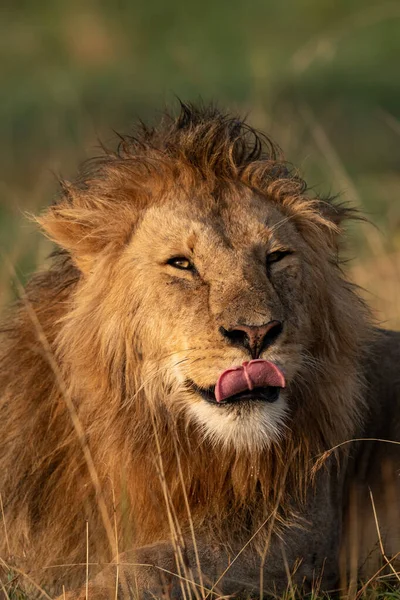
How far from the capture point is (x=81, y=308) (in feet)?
14.7

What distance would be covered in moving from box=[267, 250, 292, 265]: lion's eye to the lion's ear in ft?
1.72

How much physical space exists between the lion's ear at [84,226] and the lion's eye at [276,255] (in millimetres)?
524

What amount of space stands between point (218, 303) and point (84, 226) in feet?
2.40

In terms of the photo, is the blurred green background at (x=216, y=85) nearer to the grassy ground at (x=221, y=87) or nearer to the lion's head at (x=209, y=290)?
the grassy ground at (x=221, y=87)

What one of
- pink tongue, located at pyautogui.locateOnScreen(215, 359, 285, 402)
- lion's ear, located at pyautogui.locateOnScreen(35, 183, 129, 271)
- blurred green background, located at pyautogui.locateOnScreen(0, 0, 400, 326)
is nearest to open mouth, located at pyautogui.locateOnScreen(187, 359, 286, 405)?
pink tongue, located at pyautogui.locateOnScreen(215, 359, 285, 402)

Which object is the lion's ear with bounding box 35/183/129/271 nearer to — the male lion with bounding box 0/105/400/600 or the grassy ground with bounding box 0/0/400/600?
the male lion with bounding box 0/105/400/600

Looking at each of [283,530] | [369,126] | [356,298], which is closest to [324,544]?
[283,530]

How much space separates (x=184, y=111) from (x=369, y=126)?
1727 centimetres

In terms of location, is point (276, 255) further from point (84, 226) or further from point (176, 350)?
point (84, 226)

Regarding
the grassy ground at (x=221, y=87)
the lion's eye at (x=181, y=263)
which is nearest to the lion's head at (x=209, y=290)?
the lion's eye at (x=181, y=263)

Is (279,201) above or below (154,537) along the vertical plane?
above

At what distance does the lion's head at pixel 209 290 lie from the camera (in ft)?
13.3

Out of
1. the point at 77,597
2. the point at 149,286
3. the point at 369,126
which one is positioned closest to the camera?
the point at 77,597

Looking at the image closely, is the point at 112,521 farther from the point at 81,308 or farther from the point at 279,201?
the point at 279,201
